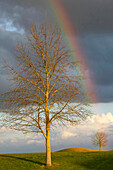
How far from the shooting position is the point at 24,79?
19297mm

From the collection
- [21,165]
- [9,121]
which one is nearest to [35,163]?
[21,165]

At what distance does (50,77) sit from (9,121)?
5432 millimetres

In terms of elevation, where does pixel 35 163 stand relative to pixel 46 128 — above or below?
below

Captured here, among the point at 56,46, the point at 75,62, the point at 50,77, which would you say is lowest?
the point at 50,77

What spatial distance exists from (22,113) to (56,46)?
6975mm

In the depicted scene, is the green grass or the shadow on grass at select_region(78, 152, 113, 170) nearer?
the green grass

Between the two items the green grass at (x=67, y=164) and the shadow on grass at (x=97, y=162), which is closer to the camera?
the green grass at (x=67, y=164)

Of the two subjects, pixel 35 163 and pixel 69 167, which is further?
pixel 35 163

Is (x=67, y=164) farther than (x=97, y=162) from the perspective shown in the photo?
No

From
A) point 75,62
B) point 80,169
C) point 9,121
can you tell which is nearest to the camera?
point 80,169

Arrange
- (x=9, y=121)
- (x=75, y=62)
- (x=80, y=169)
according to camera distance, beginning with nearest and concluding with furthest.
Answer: (x=80, y=169) → (x=9, y=121) → (x=75, y=62)

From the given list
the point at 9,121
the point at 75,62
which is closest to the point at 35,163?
the point at 9,121

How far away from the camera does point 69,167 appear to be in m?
18.2

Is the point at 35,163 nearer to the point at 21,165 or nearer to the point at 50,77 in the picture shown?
the point at 21,165
